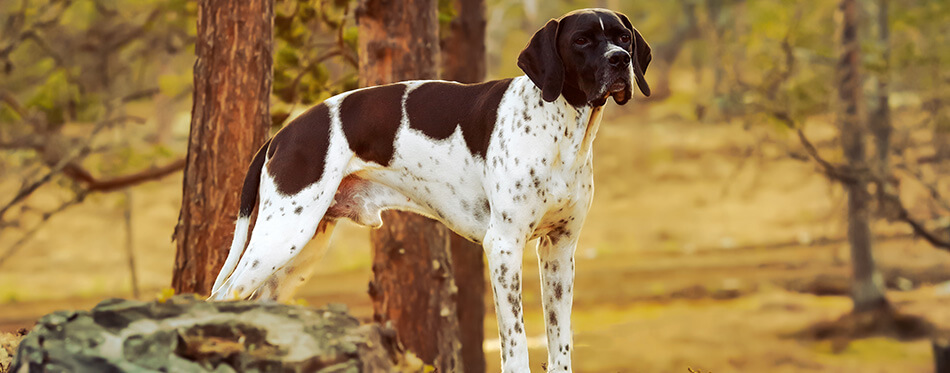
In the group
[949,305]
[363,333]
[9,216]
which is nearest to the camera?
[363,333]

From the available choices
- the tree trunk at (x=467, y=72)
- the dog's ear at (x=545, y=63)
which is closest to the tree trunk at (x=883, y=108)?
the tree trunk at (x=467, y=72)

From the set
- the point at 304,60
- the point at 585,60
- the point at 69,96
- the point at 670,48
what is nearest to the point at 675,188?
the point at 670,48

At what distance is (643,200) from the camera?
29781mm

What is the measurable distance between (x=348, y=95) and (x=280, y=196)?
646mm

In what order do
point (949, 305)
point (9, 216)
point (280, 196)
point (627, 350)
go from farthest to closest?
point (9, 216) → point (949, 305) → point (627, 350) → point (280, 196)

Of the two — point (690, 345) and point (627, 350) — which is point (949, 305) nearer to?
point (690, 345)

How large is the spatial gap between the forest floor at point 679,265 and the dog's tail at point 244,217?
11.3 m

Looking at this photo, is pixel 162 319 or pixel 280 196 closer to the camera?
pixel 162 319

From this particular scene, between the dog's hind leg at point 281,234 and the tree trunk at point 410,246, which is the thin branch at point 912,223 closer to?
the tree trunk at point 410,246

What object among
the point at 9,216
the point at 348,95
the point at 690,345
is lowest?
the point at 690,345

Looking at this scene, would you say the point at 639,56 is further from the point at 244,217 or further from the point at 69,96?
the point at 69,96

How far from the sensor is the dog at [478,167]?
4.41 m

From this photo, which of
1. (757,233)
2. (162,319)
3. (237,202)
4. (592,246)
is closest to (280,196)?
(162,319)

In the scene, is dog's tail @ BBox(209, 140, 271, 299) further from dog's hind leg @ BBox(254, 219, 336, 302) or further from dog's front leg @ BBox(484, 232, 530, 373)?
dog's front leg @ BBox(484, 232, 530, 373)
